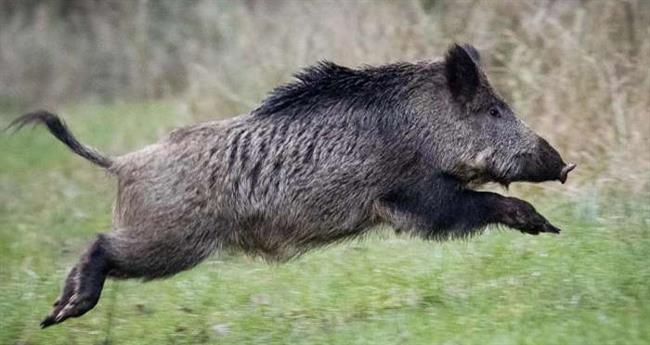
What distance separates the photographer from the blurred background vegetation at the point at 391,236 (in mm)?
6215

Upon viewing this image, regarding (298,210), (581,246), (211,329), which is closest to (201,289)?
(211,329)

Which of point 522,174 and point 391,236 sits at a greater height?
point 391,236

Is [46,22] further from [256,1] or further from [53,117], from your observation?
[53,117]

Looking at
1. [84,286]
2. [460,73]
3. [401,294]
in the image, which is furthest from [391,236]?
[84,286]

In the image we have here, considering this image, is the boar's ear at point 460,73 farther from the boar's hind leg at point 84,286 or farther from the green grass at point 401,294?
the boar's hind leg at point 84,286

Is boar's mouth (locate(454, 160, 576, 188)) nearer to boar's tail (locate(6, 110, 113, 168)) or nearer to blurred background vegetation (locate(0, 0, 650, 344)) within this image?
blurred background vegetation (locate(0, 0, 650, 344))

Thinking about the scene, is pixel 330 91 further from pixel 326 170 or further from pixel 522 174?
pixel 522 174

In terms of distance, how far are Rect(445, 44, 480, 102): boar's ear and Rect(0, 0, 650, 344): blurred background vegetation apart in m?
1.02

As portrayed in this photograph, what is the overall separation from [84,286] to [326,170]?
1.36 metres

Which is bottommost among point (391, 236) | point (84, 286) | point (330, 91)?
point (84, 286)

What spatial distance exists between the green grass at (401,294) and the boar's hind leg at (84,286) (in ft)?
1.83

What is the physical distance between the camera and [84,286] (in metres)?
6.12

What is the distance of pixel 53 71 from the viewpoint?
70.3 ft

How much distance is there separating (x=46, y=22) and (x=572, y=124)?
14214 millimetres
